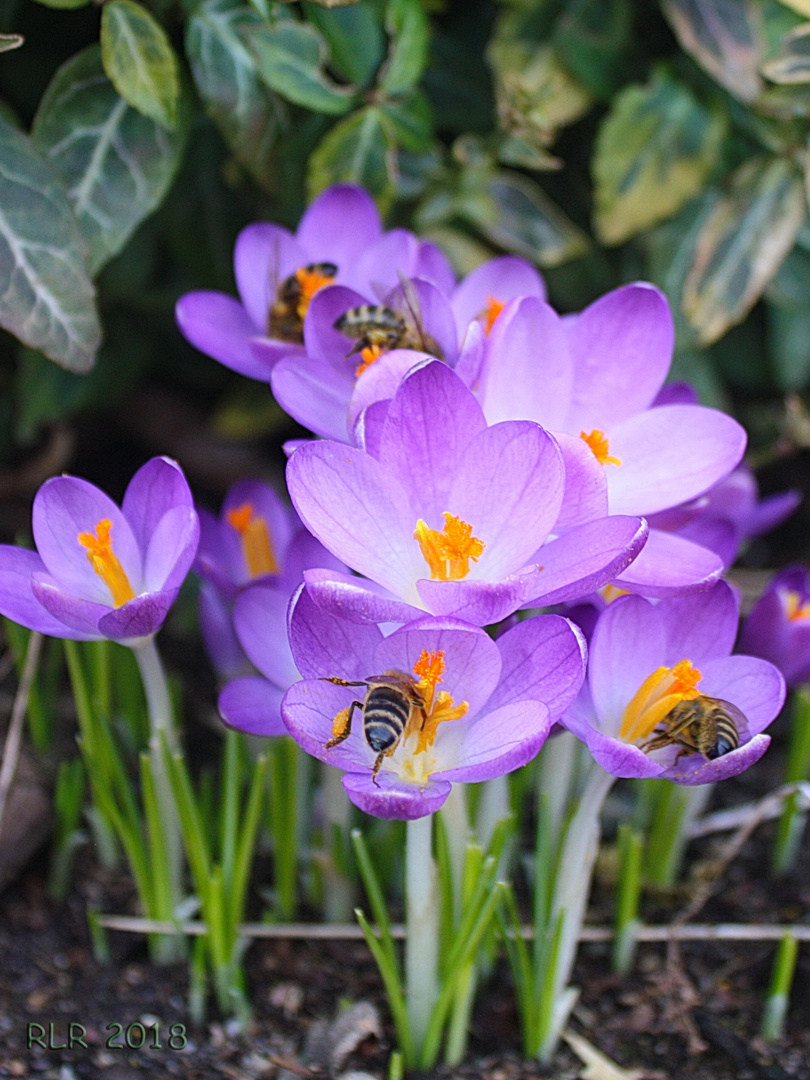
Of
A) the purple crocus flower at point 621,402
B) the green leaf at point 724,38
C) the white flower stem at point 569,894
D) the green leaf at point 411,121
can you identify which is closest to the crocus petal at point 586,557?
the purple crocus flower at point 621,402

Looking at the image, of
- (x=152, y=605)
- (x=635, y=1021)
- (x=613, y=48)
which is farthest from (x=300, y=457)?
(x=613, y=48)

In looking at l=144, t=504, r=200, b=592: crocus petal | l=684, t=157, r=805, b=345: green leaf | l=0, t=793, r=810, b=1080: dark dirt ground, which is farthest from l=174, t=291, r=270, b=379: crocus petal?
l=684, t=157, r=805, b=345: green leaf

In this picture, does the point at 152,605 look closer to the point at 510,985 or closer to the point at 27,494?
the point at 510,985

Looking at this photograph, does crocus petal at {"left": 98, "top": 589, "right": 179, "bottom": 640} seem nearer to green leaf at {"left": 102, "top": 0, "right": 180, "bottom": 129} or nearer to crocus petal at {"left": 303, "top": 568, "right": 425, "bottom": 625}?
crocus petal at {"left": 303, "top": 568, "right": 425, "bottom": 625}

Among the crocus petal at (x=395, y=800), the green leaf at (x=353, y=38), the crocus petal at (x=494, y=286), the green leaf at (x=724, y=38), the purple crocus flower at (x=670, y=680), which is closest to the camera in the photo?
the crocus petal at (x=395, y=800)

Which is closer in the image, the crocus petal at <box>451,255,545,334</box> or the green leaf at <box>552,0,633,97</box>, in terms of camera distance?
the crocus petal at <box>451,255,545,334</box>

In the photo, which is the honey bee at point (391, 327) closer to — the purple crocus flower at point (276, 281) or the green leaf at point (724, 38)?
the purple crocus flower at point (276, 281)
